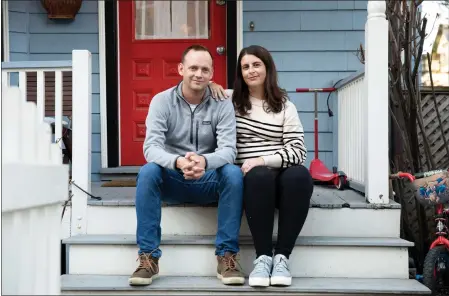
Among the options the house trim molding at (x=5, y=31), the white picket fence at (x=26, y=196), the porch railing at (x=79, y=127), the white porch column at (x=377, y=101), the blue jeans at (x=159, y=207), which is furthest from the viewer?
the house trim molding at (x=5, y=31)

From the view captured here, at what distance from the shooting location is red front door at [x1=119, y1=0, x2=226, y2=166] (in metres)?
5.02

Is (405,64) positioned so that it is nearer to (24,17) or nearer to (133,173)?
(133,173)

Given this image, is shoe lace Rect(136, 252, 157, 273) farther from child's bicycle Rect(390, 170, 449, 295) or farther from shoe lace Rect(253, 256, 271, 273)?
child's bicycle Rect(390, 170, 449, 295)

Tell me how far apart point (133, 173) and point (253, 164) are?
2232 millimetres

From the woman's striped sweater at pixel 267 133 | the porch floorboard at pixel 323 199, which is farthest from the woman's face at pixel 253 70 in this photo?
the porch floorboard at pixel 323 199

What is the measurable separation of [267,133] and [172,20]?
2.40m

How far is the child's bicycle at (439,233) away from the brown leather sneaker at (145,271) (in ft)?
4.52

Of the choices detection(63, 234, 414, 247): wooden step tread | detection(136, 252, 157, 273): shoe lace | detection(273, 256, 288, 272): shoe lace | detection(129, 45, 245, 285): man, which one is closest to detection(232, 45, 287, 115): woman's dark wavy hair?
detection(129, 45, 245, 285): man

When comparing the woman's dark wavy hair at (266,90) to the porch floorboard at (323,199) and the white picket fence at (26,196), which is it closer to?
the porch floorboard at (323,199)

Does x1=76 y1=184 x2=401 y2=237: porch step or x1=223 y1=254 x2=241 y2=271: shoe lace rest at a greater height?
x1=76 y1=184 x2=401 y2=237: porch step

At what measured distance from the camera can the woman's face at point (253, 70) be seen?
306cm

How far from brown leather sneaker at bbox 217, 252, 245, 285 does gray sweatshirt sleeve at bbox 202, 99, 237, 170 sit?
0.43m

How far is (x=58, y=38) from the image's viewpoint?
4.98 metres

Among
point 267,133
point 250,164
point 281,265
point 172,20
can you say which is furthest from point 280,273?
point 172,20
